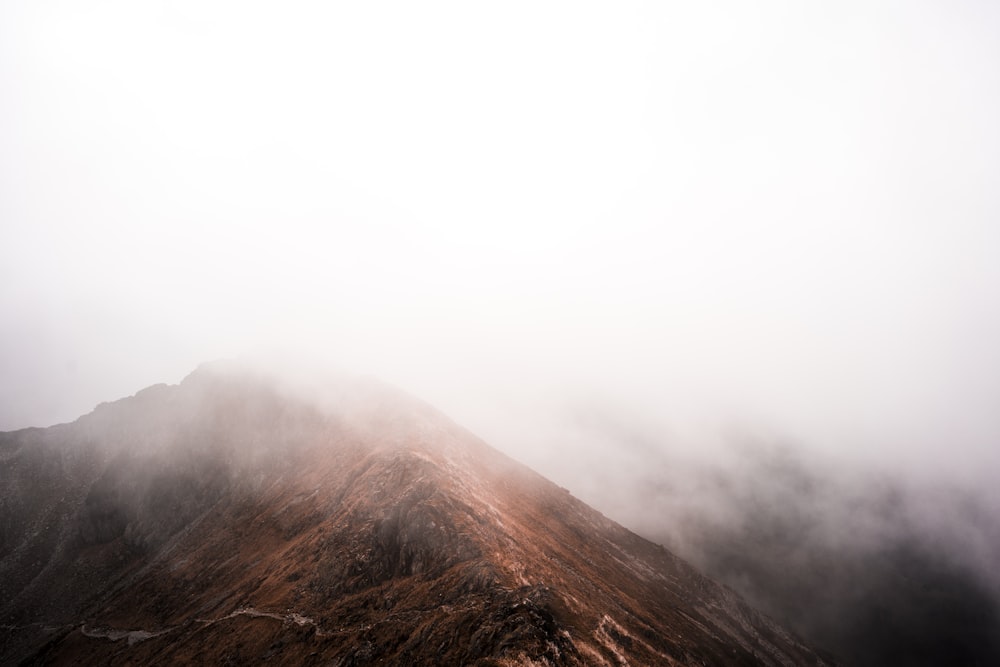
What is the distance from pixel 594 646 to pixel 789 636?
573ft

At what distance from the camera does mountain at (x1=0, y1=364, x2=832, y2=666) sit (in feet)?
202

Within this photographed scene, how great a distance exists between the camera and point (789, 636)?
6604 inches

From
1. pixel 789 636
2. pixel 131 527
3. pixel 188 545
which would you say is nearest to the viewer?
pixel 188 545

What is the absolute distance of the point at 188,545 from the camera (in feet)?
419

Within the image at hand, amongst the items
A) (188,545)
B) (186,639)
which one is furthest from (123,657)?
(188,545)

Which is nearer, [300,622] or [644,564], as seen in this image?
[300,622]

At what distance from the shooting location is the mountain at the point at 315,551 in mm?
61438

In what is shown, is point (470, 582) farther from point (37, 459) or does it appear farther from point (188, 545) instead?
point (37, 459)

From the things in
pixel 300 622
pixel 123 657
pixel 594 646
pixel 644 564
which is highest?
pixel 644 564

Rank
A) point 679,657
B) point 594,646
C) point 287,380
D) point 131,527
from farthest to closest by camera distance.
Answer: point 287,380, point 131,527, point 679,657, point 594,646

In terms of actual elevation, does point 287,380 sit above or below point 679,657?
below

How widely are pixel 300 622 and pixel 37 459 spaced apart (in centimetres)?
18670

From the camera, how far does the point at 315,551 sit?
3356 inches

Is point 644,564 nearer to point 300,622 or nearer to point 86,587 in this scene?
point 300,622
